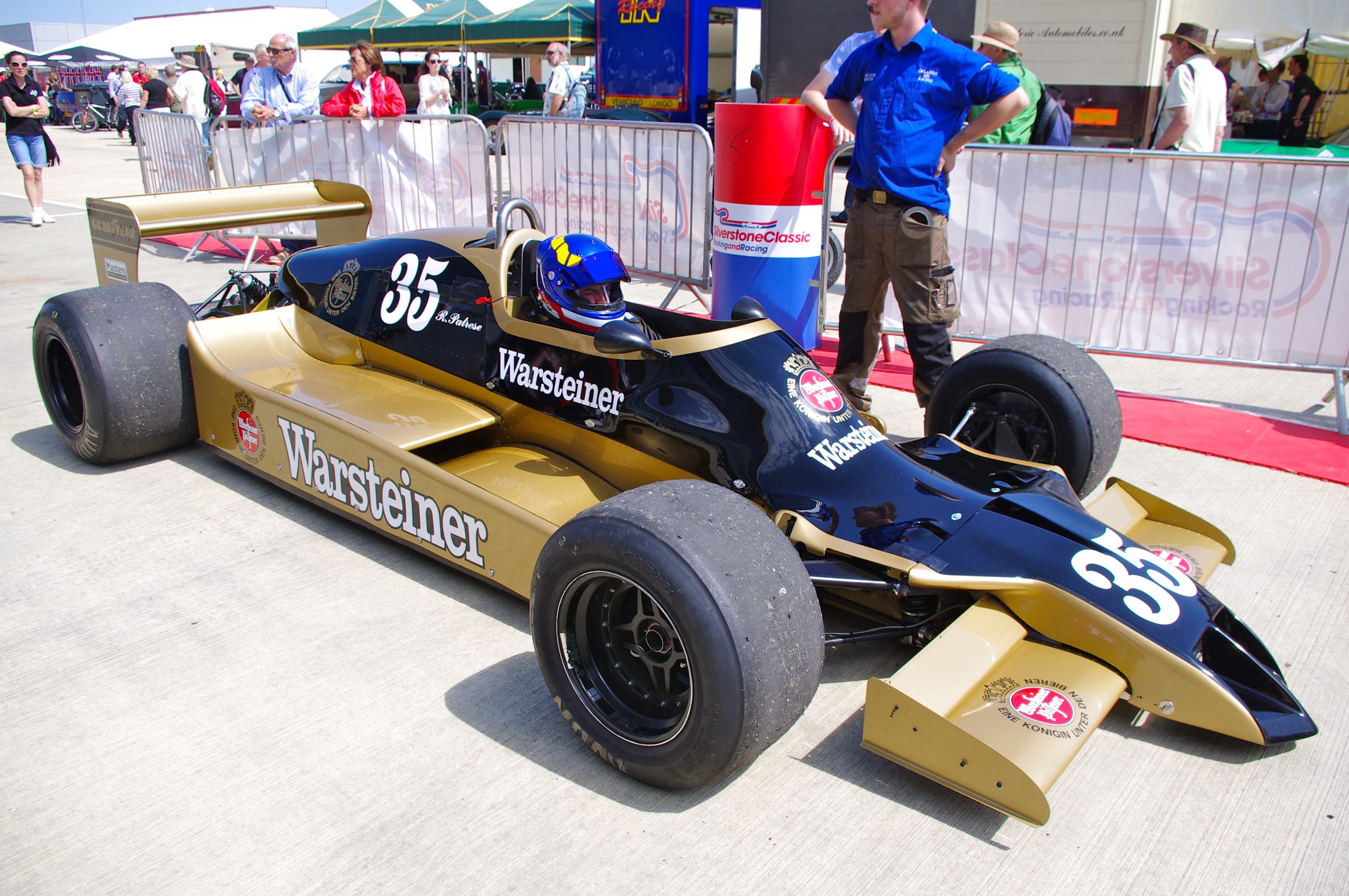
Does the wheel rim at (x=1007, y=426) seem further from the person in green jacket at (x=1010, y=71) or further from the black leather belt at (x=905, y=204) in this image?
the person in green jacket at (x=1010, y=71)

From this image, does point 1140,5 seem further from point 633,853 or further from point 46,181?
point 46,181

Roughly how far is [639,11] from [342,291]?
14591 millimetres

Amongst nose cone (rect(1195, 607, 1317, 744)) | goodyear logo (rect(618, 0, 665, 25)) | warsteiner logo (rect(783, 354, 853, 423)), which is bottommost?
nose cone (rect(1195, 607, 1317, 744))

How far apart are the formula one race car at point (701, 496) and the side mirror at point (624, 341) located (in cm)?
1

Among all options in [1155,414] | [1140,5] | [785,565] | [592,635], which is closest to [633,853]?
[592,635]

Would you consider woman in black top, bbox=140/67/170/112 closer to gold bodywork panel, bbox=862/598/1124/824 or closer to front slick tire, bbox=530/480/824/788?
front slick tire, bbox=530/480/824/788

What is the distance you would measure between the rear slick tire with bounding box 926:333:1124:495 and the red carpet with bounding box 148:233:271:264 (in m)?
7.87

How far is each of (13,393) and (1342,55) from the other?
16.4 m

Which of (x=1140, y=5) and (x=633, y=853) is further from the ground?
(x=1140, y=5)

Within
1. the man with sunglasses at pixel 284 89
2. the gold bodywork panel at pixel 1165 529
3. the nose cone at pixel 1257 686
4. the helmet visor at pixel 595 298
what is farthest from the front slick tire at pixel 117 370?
the man with sunglasses at pixel 284 89

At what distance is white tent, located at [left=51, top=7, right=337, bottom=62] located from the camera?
46.2 m

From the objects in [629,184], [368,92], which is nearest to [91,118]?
[368,92]

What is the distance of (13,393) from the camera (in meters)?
5.96

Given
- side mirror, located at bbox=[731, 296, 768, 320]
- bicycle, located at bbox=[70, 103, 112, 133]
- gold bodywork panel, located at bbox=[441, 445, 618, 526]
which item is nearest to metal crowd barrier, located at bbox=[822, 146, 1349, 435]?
side mirror, located at bbox=[731, 296, 768, 320]
